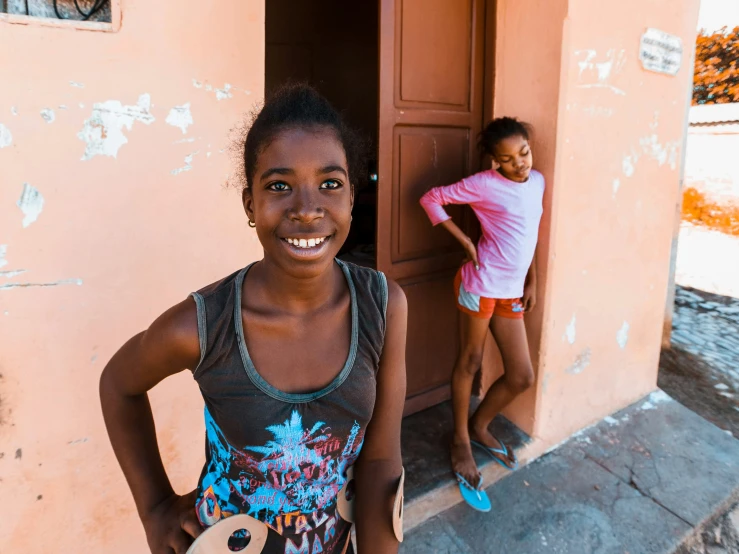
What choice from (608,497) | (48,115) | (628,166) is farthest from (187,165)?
(608,497)

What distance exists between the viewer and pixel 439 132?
282 cm

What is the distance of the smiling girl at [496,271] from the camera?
2.42m

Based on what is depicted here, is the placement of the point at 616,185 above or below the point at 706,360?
above

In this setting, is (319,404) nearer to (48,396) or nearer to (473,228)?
(48,396)

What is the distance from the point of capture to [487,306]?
2527 mm

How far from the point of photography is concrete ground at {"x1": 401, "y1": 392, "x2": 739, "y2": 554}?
2.37 metres

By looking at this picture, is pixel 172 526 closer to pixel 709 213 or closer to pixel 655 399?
pixel 655 399

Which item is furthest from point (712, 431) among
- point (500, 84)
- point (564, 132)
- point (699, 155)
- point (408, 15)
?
point (699, 155)

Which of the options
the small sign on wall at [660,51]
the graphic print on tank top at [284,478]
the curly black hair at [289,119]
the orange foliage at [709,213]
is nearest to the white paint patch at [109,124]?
the curly black hair at [289,119]

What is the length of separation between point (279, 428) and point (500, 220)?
5.71ft

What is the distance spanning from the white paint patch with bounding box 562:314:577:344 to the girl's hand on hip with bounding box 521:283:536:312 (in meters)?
0.30

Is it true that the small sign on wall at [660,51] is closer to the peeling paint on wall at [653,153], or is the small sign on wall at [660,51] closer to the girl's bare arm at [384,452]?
the peeling paint on wall at [653,153]

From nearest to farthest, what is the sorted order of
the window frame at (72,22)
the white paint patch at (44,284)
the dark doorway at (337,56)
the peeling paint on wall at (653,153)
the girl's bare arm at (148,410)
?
1. the girl's bare arm at (148,410)
2. the window frame at (72,22)
3. the white paint patch at (44,284)
4. the peeling paint on wall at (653,153)
5. the dark doorway at (337,56)

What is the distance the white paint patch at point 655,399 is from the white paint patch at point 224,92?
313 cm
